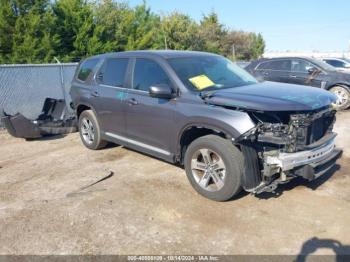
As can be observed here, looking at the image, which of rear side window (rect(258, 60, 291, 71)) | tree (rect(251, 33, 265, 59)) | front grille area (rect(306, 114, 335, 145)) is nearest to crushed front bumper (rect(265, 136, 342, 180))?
front grille area (rect(306, 114, 335, 145))

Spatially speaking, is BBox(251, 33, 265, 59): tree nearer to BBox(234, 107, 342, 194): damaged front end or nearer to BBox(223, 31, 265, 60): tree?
BBox(223, 31, 265, 60): tree

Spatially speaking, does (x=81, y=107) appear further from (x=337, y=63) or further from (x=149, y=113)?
(x=337, y=63)

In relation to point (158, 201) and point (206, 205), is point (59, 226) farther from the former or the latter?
point (206, 205)

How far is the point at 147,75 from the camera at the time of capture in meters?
5.21

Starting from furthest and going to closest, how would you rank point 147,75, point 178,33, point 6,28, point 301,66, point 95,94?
point 178,33
point 6,28
point 301,66
point 95,94
point 147,75

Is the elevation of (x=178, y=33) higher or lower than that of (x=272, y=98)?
higher

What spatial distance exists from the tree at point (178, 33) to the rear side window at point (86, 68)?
20.5 meters

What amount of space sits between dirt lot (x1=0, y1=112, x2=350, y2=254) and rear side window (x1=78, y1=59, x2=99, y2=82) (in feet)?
6.05

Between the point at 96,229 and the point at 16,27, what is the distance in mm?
16622

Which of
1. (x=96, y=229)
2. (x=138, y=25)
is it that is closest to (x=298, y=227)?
(x=96, y=229)

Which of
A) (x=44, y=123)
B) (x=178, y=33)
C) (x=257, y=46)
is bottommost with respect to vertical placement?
(x=44, y=123)

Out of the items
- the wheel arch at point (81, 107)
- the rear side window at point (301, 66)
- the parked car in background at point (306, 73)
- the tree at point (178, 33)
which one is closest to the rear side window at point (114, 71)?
the wheel arch at point (81, 107)

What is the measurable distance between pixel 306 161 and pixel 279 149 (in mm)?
394

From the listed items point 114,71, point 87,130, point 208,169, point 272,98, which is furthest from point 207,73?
point 87,130
